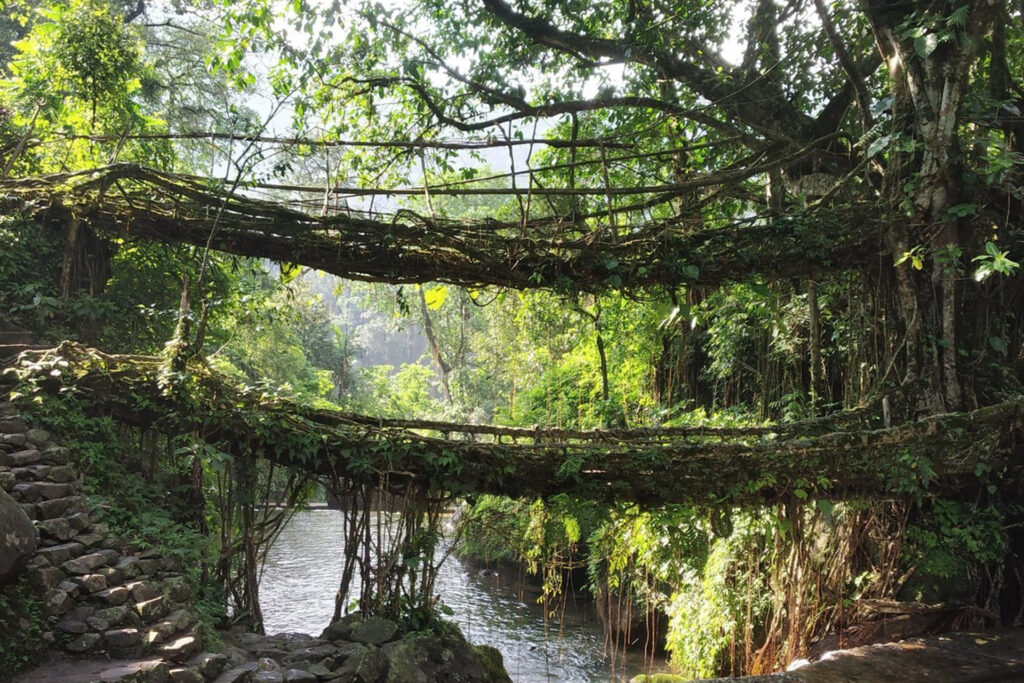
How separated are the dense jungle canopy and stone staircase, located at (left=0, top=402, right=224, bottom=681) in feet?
2.22

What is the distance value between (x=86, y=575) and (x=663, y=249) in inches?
189

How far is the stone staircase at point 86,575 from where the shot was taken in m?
3.87

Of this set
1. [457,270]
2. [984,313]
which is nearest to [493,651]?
[457,270]

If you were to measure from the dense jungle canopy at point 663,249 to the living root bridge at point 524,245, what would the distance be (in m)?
0.03

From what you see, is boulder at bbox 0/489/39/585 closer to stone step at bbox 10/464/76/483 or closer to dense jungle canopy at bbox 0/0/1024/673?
stone step at bbox 10/464/76/483

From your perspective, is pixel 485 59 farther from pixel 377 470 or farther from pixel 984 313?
pixel 984 313

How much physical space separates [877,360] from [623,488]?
9.07 ft

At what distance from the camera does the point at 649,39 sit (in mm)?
6477

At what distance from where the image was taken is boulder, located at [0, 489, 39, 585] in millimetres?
3709

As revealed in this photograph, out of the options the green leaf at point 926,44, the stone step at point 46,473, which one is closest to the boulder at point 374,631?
the stone step at point 46,473

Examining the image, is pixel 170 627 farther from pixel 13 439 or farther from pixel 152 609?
pixel 13 439

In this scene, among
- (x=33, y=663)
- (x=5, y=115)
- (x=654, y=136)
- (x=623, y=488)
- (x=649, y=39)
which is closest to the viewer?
(x=33, y=663)

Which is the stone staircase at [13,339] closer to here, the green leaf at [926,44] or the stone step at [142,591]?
Result: the stone step at [142,591]

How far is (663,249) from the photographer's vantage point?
557cm
